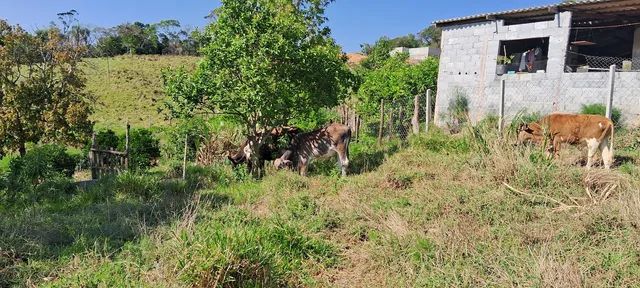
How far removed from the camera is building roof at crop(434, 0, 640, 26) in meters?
12.3

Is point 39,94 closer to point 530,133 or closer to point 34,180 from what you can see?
point 34,180

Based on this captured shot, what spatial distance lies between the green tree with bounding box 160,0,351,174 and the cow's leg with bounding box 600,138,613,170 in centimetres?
485

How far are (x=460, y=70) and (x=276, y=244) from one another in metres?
12.1

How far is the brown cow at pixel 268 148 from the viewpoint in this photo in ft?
33.4

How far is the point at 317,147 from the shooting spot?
9.57 m

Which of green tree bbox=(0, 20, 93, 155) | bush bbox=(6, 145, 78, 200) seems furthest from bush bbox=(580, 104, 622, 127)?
green tree bbox=(0, 20, 93, 155)

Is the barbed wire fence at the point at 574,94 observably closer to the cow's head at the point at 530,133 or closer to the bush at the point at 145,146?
the cow's head at the point at 530,133

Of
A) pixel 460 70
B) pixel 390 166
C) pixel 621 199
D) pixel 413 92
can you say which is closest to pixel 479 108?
pixel 460 70

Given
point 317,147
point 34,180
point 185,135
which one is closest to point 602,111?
point 317,147

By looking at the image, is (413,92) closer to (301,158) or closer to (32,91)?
(301,158)

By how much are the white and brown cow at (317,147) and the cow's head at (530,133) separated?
3.05 m

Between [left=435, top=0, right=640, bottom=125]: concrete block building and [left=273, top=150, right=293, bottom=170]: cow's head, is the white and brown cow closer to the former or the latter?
[left=273, top=150, right=293, bottom=170]: cow's head

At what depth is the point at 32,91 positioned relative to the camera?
43.8 ft

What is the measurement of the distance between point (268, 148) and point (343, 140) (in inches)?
69.8
